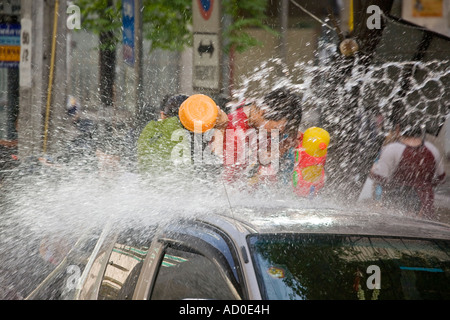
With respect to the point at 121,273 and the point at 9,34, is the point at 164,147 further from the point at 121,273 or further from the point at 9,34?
the point at 9,34

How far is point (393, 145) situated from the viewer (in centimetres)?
630

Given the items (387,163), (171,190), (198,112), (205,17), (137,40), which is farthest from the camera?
(137,40)

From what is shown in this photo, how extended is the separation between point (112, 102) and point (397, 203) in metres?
8.49

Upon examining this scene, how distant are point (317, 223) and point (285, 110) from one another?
1944 millimetres

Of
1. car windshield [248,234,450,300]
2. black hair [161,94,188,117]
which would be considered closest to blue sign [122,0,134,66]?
black hair [161,94,188,117]

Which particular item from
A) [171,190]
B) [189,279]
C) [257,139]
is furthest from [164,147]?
[189,279]

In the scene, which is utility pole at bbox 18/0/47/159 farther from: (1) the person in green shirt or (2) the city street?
(1) the person in green shirt

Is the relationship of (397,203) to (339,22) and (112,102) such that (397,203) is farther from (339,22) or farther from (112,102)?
(112,102)

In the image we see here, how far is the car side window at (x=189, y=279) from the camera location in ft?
8.30

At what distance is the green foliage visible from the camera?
12039 mm

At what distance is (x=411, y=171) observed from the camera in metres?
6.23

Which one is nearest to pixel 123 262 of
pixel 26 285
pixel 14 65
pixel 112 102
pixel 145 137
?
pixel 26 285

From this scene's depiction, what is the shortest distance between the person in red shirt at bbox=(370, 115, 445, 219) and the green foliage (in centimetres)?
635

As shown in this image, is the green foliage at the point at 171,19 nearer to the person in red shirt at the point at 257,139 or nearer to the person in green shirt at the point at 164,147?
the person in green shirt at the point at 164,147
